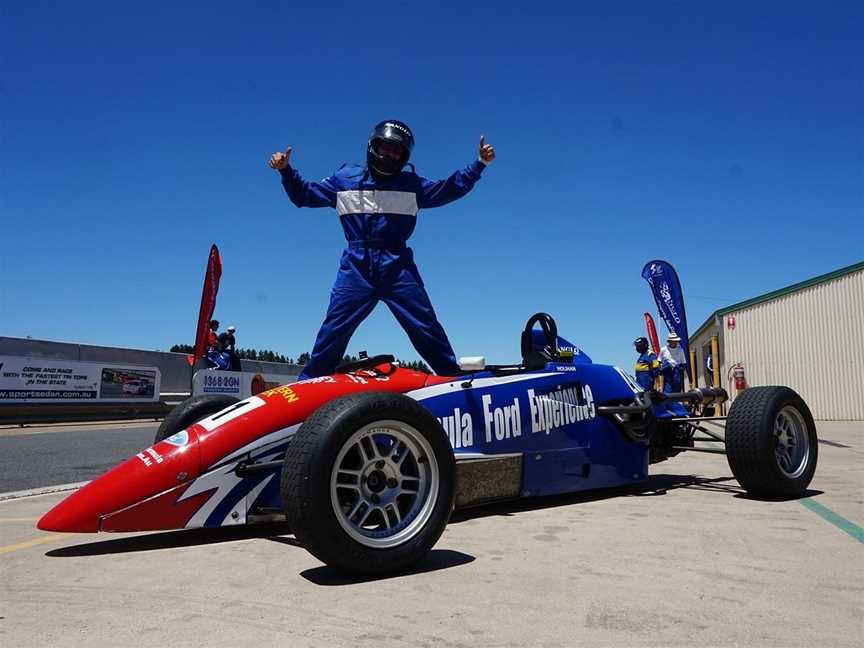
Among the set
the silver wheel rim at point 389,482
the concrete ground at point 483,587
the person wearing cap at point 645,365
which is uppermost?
the person wearing cap at point 645,365

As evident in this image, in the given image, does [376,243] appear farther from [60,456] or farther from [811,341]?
[811,341]

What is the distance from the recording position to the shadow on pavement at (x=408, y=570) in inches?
103

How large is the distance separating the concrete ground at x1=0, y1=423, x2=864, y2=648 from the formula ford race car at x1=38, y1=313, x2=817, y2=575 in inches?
7.5

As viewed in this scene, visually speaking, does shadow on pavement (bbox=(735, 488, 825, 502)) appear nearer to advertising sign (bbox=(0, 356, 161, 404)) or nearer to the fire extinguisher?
the fire extinguisher

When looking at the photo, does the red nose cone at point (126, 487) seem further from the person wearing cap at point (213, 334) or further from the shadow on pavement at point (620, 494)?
the person wearing cap at point (213, 334)

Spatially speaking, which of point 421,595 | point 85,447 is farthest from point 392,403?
point 85,447

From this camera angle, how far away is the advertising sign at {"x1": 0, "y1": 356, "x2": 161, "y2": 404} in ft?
50.4

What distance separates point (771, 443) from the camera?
14.8 feet

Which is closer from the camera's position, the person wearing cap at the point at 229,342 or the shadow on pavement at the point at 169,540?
the shadow on pavement at the point at 169,540

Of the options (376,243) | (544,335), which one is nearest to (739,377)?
(544,335)

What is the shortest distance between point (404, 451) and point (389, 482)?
6.2 inches

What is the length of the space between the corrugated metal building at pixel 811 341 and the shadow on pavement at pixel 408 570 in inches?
775

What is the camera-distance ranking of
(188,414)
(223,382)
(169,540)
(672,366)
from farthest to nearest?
(223,382), (672,366), (188,414), (169,540)

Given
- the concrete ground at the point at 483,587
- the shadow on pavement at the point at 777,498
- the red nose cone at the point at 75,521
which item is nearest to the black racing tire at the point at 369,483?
the concrete ground at the point at 483,587
